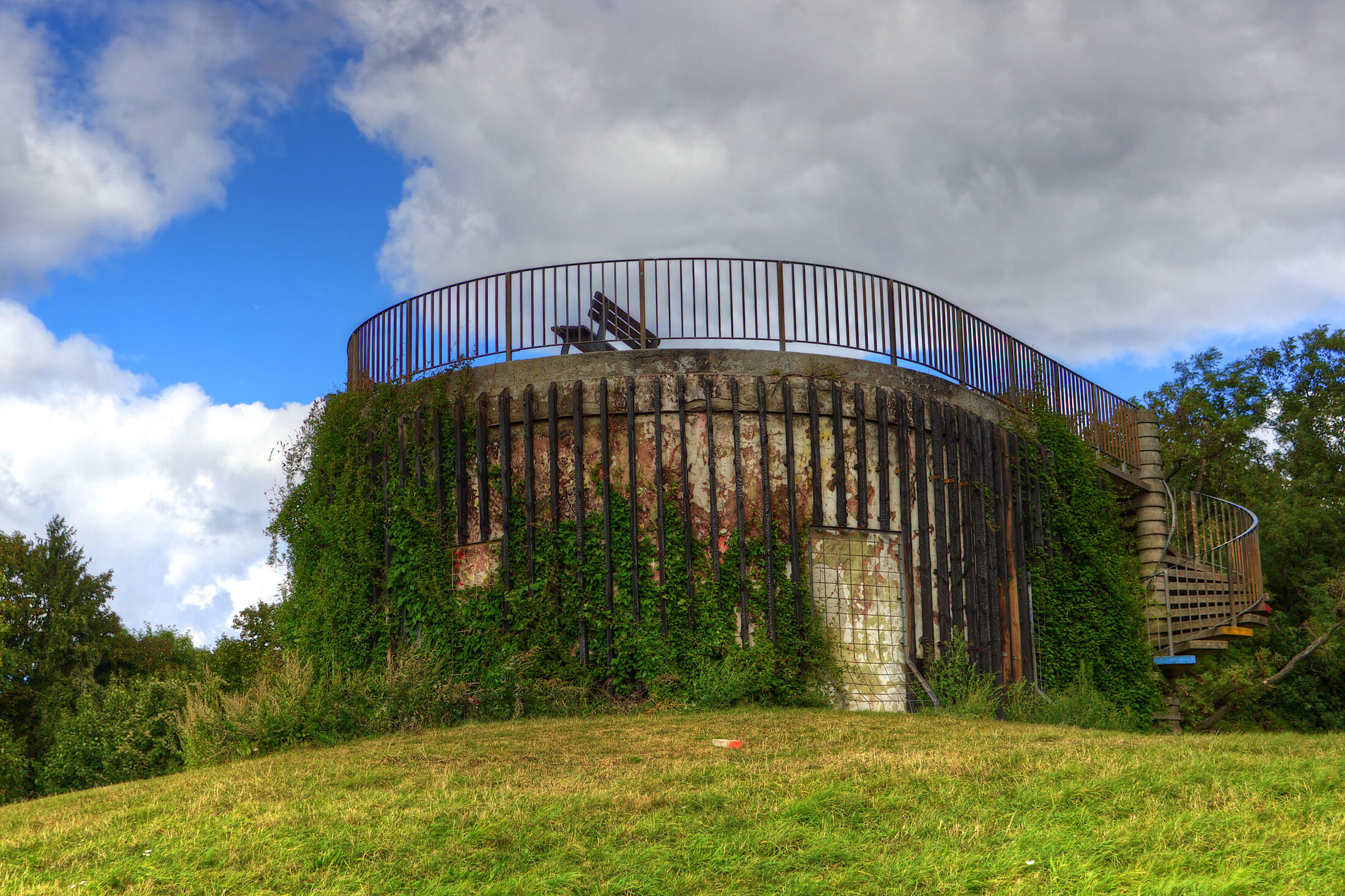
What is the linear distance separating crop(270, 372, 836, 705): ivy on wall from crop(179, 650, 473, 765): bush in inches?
41.3

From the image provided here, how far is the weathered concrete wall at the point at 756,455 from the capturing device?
1419 centimetres

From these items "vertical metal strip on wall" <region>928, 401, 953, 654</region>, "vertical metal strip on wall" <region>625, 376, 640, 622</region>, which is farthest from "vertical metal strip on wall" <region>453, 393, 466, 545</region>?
"vertical metal strip on wall" <region>928, 401, 953, 654</region>

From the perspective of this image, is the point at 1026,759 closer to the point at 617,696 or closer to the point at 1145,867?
the point at 1145,867

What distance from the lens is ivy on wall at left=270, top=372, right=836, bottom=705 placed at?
1359 cm

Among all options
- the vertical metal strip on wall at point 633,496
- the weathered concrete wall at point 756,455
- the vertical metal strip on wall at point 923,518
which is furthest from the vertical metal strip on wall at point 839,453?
the vertical metal strip on wall at point 633,496

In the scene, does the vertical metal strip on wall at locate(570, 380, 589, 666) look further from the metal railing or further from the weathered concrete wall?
the metal railing

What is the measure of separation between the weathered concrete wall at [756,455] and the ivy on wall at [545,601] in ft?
0.63

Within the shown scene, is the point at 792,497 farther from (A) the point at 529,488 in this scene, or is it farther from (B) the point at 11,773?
(B) the point at 11,773

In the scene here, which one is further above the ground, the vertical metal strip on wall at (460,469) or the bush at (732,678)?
the vertical metal strip on wall at (460,469)

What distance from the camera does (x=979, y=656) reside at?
15.4m

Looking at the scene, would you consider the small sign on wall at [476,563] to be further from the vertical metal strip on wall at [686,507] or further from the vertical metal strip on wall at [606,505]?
the vertical metal strip on wall at [686,507]

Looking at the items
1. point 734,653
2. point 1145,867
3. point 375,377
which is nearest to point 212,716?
point 734,653

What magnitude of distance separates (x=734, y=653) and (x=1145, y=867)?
308 inches

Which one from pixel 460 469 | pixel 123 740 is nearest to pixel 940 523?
pixel 460 469
